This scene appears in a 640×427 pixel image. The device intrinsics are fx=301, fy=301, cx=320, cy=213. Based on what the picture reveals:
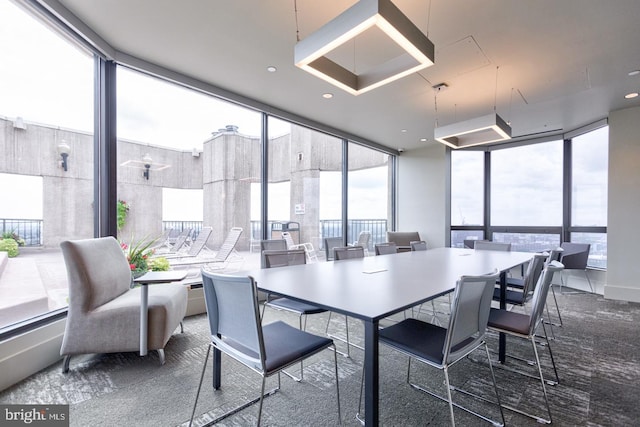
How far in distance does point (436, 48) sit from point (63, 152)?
141 inches

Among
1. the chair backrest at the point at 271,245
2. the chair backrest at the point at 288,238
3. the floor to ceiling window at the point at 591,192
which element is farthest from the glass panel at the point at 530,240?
the chair backrest at the point at 271,245

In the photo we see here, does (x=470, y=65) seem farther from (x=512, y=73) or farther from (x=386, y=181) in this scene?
(x=386, y=181)

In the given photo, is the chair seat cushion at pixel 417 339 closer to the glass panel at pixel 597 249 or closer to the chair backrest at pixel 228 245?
the chair backrest at pixel 228 245

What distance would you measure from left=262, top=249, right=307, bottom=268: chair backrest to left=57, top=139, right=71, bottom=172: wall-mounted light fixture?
1.96 m

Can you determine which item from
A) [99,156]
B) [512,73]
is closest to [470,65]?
[512,73]

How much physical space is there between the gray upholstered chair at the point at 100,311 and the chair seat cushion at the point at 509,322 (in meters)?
2.47

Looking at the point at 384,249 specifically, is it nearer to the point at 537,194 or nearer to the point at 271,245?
the point at 271,245

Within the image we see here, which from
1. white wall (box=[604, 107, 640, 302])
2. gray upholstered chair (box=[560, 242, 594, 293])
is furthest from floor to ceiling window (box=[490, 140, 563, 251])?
white wall (box=[604, 107, 640, 302])

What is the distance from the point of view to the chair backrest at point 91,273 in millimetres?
2191

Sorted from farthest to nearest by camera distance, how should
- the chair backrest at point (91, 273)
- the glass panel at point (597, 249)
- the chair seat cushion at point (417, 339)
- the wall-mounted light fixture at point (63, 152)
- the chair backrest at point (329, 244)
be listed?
the glass panel at point (597, 249)
the chair backrest at point (329, 244)
the wall-mounted light fixture at point (63, 152)
the chair backrest at point (91, 273)
the chair seat cushion at point (417, 339)

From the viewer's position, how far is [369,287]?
1.79 m

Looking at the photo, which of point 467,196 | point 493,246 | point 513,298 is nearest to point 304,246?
point 493,246

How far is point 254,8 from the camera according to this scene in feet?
7.75

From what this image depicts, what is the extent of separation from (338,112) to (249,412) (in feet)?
13.2
